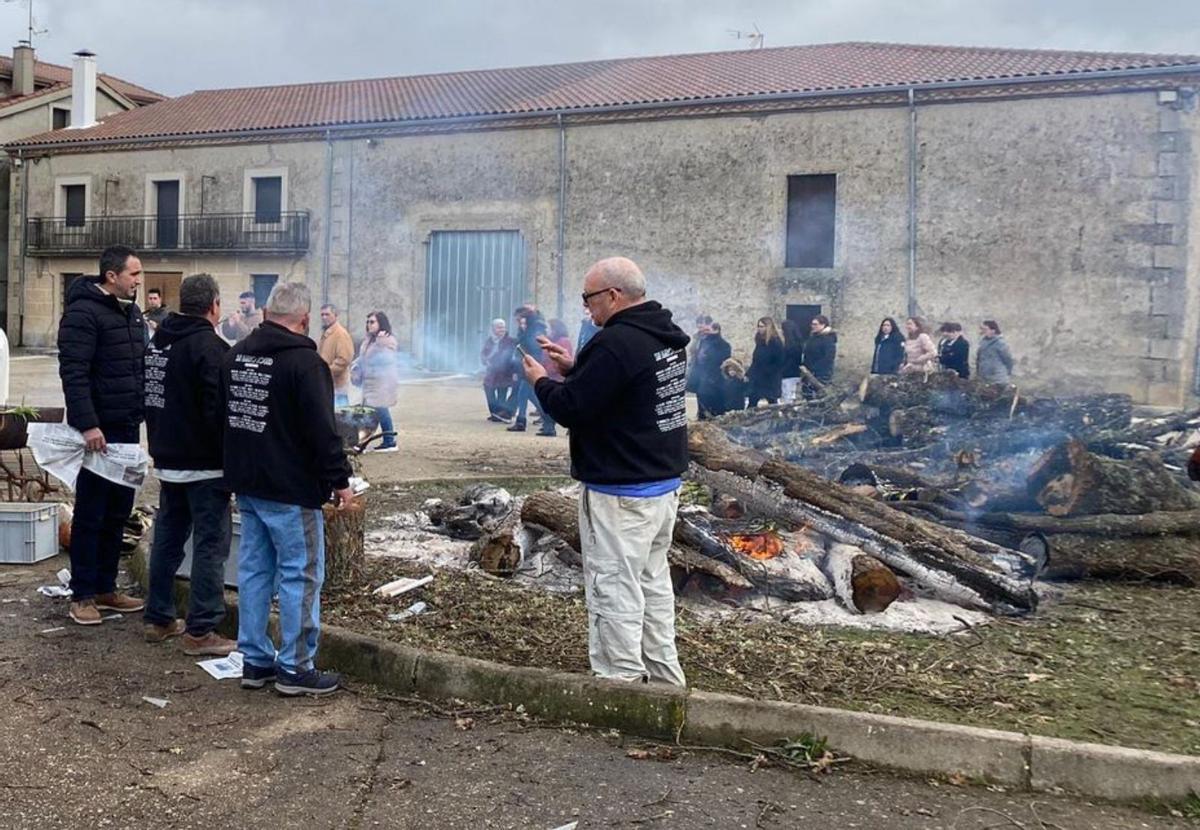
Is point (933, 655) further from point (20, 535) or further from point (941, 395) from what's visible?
point (941, 395)

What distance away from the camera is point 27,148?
32.8m

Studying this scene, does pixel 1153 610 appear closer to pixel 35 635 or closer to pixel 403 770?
pixel 403 770

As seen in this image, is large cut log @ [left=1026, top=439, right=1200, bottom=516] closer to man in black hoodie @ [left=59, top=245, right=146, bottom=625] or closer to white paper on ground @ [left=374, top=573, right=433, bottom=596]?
white paper on ground @ [left=374, top=573, right=433, bottom=596]

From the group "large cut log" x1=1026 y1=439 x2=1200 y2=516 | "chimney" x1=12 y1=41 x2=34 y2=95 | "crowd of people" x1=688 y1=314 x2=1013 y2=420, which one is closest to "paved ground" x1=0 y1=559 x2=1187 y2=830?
"large cut log" x1=1026 y1=439 x2=1200 y2=516

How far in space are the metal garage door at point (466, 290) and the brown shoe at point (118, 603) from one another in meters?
20.4

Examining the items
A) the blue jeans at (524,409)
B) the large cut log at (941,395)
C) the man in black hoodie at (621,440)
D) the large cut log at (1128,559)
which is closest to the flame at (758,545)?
the large cut log at (1128,559)

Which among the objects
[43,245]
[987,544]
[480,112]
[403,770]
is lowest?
[403,770]

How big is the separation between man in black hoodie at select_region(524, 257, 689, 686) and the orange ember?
1860mm

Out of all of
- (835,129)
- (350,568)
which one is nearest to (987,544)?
(350,568)

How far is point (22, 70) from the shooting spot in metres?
37.7

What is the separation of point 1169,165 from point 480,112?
47.9ft

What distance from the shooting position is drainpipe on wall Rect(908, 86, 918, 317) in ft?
71.2

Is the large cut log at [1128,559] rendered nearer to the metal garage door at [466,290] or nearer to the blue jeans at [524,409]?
the blue jeans at [524,409]

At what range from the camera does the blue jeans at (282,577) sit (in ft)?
14.5
